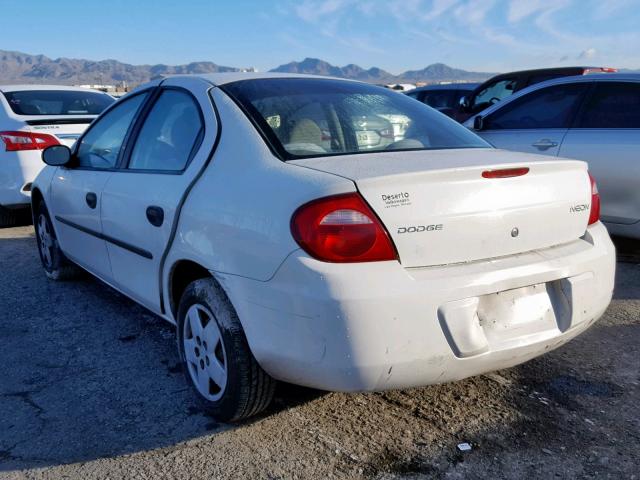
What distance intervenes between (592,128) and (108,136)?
3797mm

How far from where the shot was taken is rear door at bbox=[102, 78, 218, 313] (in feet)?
9.18

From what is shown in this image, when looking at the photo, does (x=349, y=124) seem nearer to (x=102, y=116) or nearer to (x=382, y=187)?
(x=382, y=187)

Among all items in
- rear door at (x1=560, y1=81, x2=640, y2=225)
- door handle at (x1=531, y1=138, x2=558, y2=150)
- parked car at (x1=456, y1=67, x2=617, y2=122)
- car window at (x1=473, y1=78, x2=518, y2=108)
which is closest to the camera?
rear door at (x1=560, y1=81, x2=640, y2=225)

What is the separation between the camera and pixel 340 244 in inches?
84.1

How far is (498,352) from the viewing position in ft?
7.52

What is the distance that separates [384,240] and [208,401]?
45.9 inches

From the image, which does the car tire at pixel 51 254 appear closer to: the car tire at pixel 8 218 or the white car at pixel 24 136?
the white car at pixel 24 136

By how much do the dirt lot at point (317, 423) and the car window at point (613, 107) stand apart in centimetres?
208

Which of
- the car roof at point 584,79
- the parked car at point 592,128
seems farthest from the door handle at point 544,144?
the car roof at point 584,79

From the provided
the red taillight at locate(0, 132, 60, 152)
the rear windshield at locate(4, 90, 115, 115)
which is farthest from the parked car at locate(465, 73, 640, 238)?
the rear windshield at locate(4, 90, 115, 115)

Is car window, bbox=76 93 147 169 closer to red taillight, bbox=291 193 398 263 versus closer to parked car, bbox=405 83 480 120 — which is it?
red taillight, bbox=291 193 398 263

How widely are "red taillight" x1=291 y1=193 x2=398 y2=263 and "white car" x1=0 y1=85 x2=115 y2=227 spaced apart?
202 inches

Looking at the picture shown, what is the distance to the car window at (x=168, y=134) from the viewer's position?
292 cm

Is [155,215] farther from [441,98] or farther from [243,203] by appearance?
[441,98]
